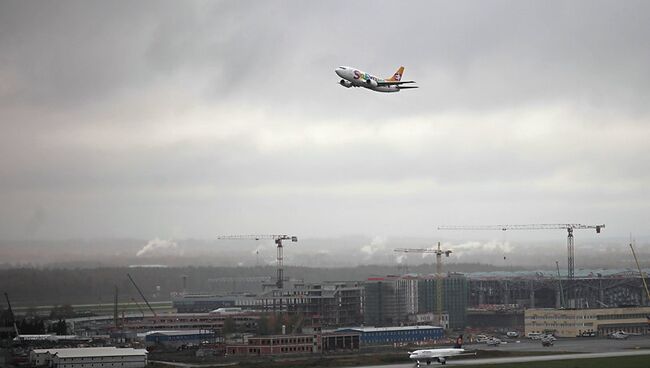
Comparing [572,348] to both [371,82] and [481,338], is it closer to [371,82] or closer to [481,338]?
[481,338]

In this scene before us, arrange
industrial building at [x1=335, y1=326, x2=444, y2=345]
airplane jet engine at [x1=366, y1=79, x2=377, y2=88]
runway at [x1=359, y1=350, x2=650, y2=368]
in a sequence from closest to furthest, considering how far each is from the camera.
Result: 1. runway at [x1=359, y1=350, x2=650, y2=368]
2. airplane jet engine at [x1=366, y1=79, x2=377, y2=88]
3. industrial building at [x1=335, y1=326, x2=444, y2=345]

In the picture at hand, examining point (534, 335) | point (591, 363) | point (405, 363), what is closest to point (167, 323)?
point (534, 335)

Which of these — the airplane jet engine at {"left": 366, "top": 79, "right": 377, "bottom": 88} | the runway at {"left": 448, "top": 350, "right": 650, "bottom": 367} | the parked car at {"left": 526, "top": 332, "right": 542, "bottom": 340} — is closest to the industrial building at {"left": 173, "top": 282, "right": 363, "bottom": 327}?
the parked car at {"left": 526, "top": 332, "right": 542, "bottom": 340}

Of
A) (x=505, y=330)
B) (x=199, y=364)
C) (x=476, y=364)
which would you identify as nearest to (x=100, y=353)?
(x=199, y=364)

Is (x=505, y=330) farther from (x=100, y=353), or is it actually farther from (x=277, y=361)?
(x=100, y=353)

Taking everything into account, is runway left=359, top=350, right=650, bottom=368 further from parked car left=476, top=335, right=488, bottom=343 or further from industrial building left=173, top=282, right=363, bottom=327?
industrial building left=173, top=282, right=363, bottom=327
